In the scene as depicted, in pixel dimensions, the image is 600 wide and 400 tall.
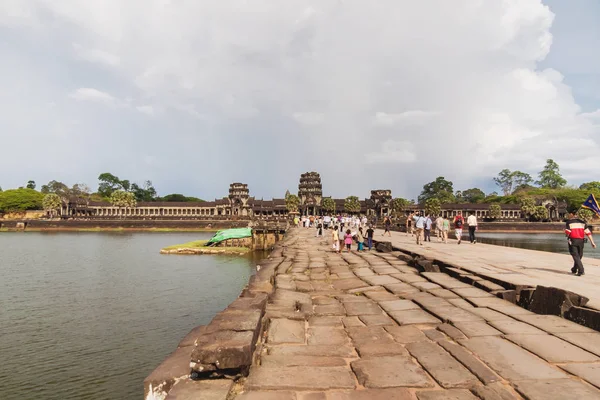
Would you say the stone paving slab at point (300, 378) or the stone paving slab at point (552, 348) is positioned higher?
the stone paving slab at point (552, 348)

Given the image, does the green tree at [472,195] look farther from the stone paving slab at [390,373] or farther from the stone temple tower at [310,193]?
the stone paving slab at [390,373]

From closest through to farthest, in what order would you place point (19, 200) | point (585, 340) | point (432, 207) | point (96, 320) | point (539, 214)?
1. point (585, 340)
2. point (96, 320)
3. point (432, 207)
4. point (539, 214)
5. point (19, 200)

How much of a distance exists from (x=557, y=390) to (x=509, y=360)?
64 cm

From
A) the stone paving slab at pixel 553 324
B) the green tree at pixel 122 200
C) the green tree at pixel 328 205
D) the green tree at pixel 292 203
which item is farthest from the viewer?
the green tree at pixel 328 205

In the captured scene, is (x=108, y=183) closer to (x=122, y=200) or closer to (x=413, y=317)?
(x=122, y=200)

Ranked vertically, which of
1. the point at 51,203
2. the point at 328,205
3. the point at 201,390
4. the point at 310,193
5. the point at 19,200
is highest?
the point at 310,193

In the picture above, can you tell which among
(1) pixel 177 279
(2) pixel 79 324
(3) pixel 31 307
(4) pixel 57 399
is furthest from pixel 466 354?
(1) pixel 177 279

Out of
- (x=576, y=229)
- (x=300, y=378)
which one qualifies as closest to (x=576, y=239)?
(x=576, y=229)

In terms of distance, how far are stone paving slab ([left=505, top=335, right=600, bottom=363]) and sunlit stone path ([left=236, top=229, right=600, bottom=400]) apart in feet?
0.03

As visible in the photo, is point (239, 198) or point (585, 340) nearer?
point (585, 340)

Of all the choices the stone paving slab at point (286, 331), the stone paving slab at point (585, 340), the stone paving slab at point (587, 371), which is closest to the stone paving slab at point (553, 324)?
the stone paving slab at point (585, 340)

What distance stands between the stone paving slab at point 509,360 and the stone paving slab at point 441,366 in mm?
318

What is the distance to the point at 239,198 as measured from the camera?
103 meters

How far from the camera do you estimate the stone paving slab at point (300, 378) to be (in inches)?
130
